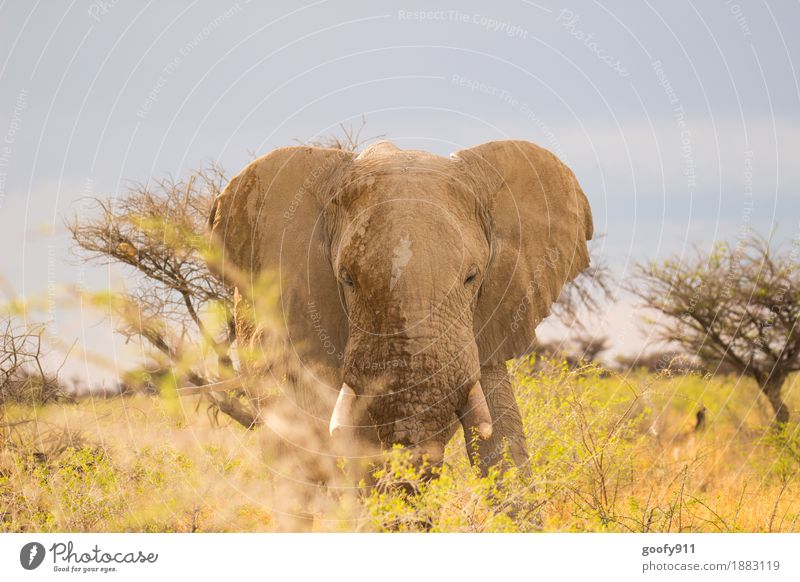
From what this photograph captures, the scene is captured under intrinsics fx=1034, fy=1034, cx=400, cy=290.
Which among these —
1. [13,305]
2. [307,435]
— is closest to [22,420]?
[13,305]

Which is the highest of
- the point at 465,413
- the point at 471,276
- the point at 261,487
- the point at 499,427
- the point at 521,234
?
the point at 521,234

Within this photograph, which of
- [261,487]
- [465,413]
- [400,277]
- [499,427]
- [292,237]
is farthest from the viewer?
[261,487]

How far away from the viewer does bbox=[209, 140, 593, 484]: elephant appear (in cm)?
677

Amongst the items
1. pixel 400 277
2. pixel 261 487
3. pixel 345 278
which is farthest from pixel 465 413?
pixel 261 487

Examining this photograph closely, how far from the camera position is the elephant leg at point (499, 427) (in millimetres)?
7965

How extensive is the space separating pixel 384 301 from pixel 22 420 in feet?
13.6

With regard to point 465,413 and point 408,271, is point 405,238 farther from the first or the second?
point 465,413

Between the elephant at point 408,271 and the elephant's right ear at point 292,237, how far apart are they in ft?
0.04

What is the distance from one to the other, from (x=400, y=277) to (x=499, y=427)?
6.36 feet

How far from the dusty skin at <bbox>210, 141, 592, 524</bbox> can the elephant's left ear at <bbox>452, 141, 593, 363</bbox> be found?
1cm

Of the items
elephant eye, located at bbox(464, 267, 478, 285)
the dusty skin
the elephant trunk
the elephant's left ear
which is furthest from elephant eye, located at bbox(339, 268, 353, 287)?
the elephant's left ear

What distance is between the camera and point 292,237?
791 centimetres

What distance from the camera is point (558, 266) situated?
28.1 feet
